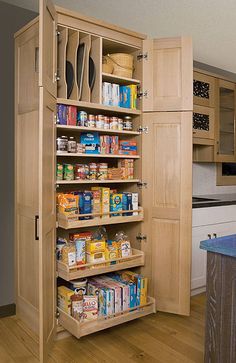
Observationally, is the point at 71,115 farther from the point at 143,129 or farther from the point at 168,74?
the point at 168,74

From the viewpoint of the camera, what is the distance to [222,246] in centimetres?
158

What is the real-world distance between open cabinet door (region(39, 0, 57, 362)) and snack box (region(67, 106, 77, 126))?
0.17 meters

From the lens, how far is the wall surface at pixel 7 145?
268 cm

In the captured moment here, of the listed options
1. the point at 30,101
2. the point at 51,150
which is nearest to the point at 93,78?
the point at 30,101

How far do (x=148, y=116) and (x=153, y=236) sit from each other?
102 centimetres

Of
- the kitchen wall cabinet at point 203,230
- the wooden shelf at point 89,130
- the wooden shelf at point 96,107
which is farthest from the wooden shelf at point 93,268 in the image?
the wooden shelf at point 96,107

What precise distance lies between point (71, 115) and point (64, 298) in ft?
4.39

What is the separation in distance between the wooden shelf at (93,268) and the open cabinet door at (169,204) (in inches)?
7.1

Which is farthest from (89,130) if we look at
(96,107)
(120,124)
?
(120,124)

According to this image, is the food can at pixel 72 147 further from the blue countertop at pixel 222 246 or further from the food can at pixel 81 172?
the blue countertop at pixel 222 246

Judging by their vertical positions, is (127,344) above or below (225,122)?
below

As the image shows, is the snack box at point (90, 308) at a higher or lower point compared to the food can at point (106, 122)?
lower

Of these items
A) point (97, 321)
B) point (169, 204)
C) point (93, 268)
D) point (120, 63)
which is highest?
point (120, 63)

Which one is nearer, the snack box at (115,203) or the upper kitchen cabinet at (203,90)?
the snack box at (115,203)
